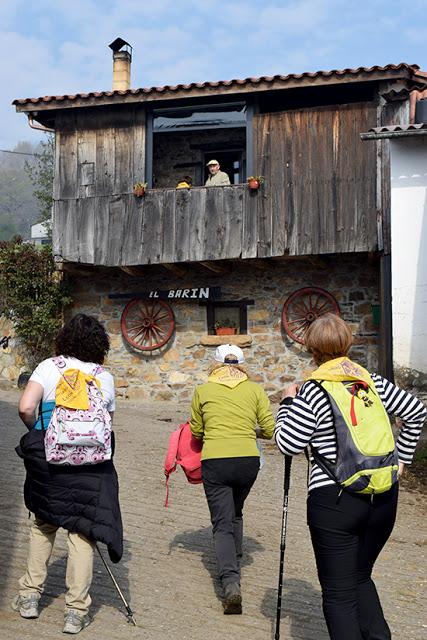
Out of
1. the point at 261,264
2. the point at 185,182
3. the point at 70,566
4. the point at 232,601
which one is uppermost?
the point at 185,182

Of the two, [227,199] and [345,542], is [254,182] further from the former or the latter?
[345,542]

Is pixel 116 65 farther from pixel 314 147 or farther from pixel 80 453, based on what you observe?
pixel 80 453

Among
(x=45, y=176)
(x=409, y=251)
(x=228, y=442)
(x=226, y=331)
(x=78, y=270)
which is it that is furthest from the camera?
(x=45, y=176)

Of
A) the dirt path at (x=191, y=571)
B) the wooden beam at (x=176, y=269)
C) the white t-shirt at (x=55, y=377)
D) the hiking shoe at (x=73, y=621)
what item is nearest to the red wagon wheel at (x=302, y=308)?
the wooden beam at (x=176, y=269)

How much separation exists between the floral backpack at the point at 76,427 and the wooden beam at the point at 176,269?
31.3 feet

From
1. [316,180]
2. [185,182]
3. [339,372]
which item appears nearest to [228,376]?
[339,372]

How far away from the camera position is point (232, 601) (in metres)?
4.39

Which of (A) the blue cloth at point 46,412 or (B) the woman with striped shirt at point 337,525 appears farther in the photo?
(A) the blue cloth at point 46,412

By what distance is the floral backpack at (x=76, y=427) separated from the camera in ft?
13.1

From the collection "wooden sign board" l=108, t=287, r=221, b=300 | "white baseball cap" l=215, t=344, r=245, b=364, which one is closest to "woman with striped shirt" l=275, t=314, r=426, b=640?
"white baseball cap" l=215, t=344, r=245, b=364

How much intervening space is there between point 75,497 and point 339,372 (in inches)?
64.4

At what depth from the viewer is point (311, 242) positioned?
1273 centimetres

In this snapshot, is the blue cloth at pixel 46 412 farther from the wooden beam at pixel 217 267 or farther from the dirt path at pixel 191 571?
the wooden beam at pixel 217 267

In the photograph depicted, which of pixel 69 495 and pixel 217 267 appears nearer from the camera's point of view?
pixel 69 495
